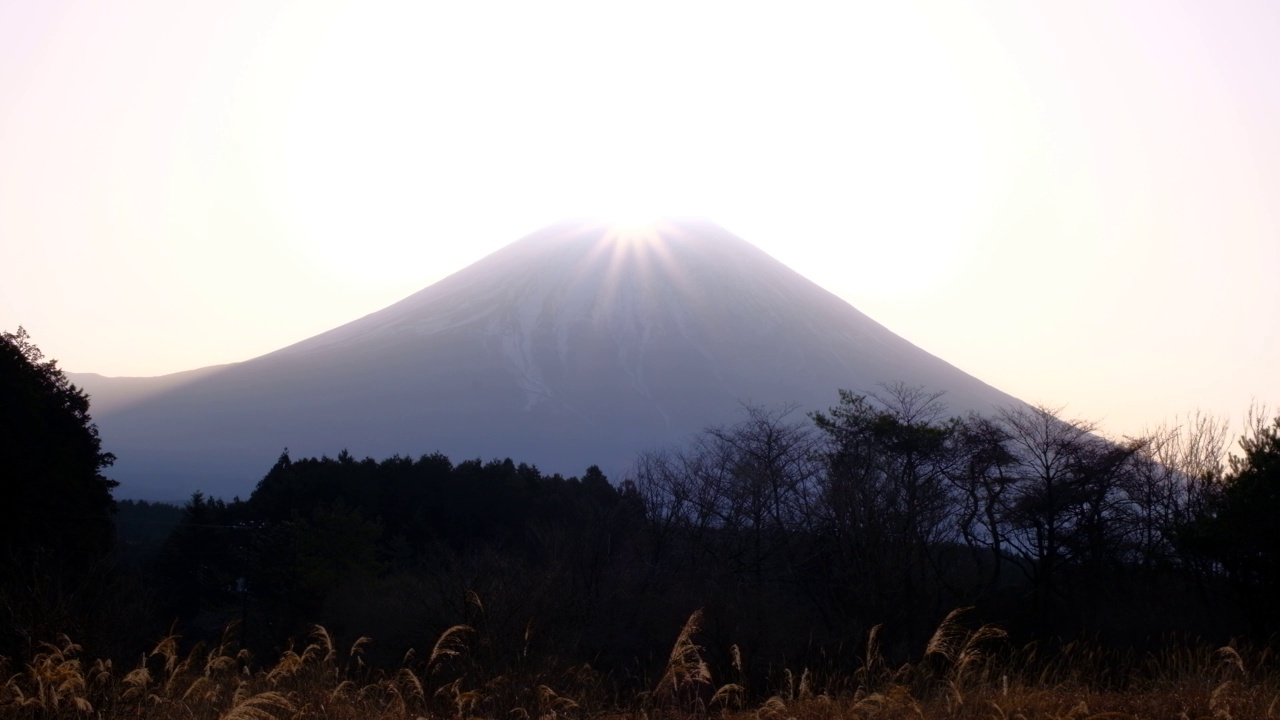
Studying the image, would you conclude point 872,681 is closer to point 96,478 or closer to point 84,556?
point 84,556

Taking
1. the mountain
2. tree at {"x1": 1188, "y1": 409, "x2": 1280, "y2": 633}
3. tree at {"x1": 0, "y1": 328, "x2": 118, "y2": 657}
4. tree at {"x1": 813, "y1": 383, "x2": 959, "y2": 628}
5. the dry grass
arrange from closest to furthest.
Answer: the dry grass, tree at {"x1": 1188, "y1": 409, "x2": 1280, "y2": 633}, tree at {"x1": 813, "y1": 383, "x2": 959, "y2": 628}, tree at {"x1": 0, "y1": 328, "x2": 118, "y2": 657}, the mountain

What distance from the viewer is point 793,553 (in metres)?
21.5

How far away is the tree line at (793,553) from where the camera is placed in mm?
15445

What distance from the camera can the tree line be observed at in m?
15.4

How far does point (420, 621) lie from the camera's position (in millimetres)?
17594

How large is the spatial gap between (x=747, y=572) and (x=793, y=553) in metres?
1.57

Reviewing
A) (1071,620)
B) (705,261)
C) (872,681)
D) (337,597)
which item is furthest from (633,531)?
(705,261)

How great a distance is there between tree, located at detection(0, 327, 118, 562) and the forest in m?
0.05

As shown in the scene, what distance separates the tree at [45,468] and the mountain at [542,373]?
155 ft

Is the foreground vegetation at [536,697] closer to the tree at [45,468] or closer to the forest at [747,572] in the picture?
the forest at [747,572]

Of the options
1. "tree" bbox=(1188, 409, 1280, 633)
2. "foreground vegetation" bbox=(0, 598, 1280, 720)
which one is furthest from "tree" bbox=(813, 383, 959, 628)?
"foreground vegetation" bbox=(0, 598, 1280, 720)

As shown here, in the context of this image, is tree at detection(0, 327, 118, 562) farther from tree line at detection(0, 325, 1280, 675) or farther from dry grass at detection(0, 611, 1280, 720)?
dry grass at detection(0, 611, 1280, 720)

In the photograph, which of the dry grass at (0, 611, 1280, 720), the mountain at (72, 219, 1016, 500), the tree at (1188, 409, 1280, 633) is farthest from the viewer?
the mountain at (72, 219, 1016, 500)

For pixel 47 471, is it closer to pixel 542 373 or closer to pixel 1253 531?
pixel 1253 531
